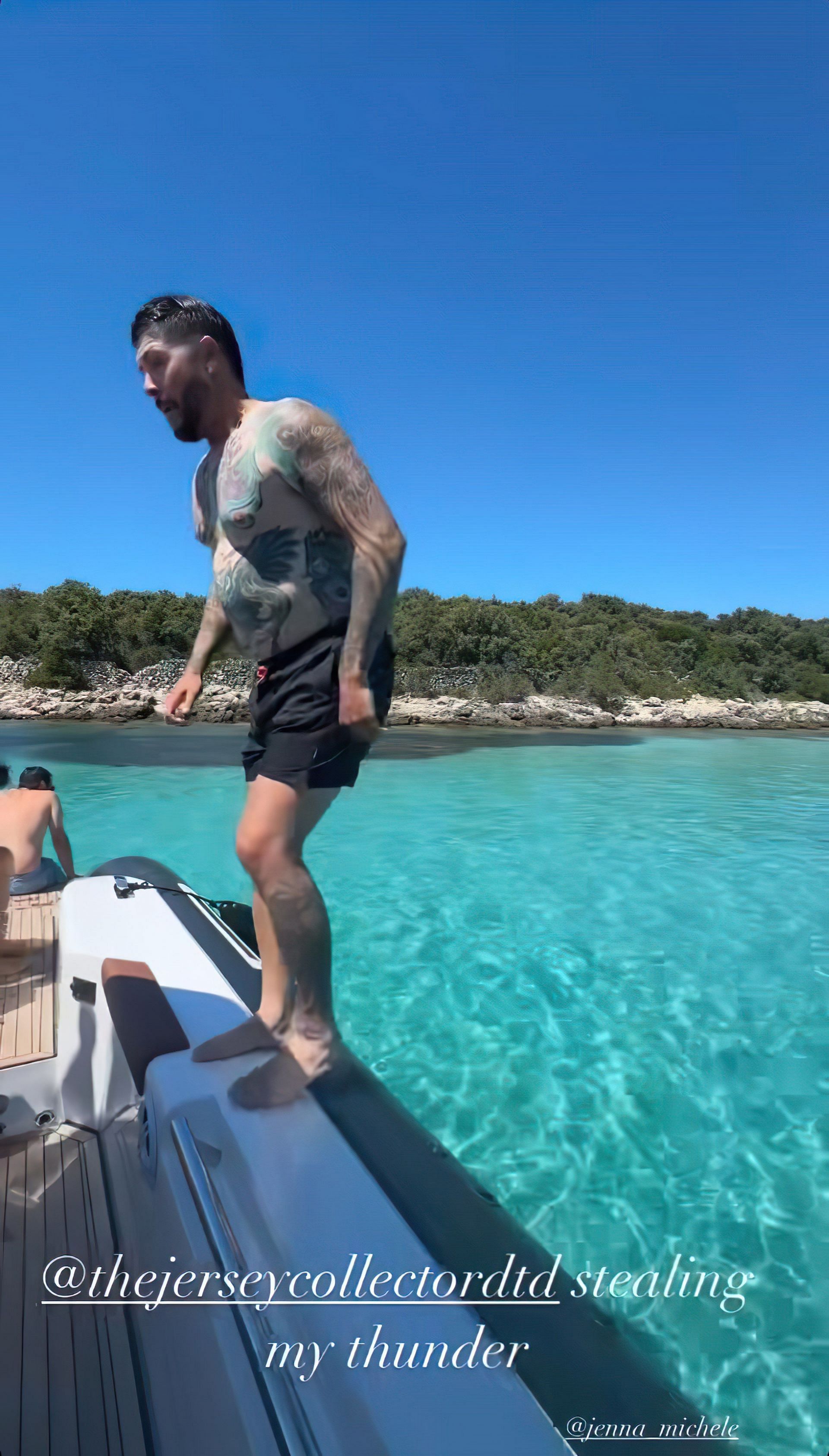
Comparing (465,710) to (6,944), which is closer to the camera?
(6,944)

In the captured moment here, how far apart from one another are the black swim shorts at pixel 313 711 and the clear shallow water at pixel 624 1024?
130 cm

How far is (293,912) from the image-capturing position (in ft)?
4.29

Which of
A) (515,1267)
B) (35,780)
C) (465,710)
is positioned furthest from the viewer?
(465,710)

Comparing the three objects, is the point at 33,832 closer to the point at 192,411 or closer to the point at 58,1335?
the point at 58,1335

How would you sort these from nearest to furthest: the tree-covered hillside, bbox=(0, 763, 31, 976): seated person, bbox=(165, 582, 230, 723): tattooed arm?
bbox=(165, 582, 230, 723): tattooed arm, bbox=(0, 763, 31, 976): seated person, the tree-covered hillside

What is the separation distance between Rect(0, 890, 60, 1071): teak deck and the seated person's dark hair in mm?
945

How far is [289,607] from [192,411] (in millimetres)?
405

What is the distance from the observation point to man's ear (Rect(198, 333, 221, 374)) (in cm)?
129

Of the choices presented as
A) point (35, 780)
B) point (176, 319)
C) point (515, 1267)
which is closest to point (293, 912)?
point (515, 1267)

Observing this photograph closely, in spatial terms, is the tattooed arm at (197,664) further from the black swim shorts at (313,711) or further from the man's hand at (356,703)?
the man's hand at (356,703)

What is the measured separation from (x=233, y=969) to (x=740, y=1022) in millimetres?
2280

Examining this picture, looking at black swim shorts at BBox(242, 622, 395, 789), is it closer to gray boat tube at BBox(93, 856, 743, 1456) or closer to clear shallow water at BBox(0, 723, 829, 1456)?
gray boat tube at BBox(93, 856, 743, 1456)

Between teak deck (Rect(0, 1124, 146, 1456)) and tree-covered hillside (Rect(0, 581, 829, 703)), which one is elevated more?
tree-covered hillside (Rect(0, 581, 829, 703))

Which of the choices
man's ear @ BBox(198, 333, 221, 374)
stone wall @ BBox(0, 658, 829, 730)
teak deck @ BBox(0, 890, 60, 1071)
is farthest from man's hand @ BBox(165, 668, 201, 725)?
stone wall @ BBox(0, 658, 829, 730)
